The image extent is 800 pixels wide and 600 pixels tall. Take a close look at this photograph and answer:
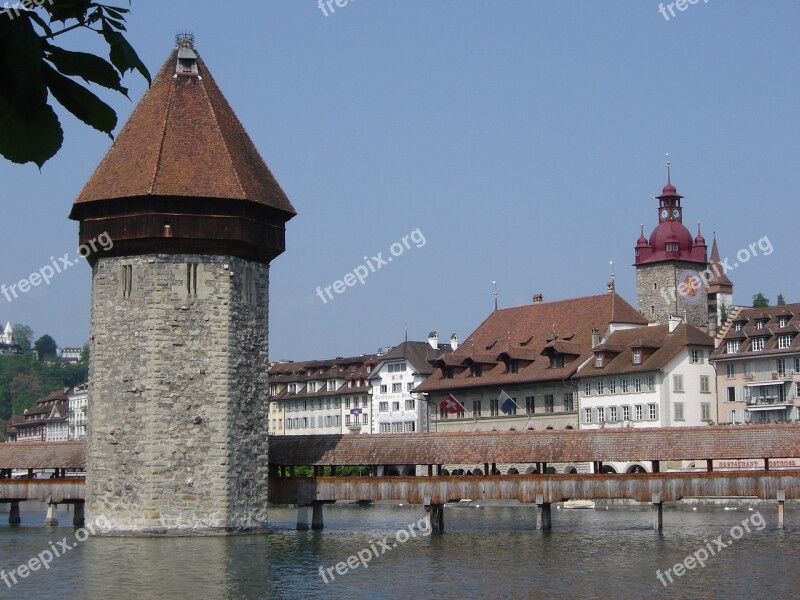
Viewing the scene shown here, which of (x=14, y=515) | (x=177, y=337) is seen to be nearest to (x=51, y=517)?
(x=14, y=515)

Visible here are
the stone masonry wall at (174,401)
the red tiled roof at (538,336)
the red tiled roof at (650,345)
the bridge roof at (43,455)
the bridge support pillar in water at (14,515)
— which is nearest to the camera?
the stone masonry wall at (174,401)

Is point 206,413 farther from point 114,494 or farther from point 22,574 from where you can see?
point 22,574

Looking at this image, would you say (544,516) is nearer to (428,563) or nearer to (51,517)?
(428,563)

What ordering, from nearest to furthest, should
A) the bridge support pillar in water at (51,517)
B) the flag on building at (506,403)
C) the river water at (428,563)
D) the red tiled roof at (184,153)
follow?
the river water at (428,563)
the red tiled roof at (184,153)
the bridge support pillar in water at (51,517)
the flag on building at (506,403)

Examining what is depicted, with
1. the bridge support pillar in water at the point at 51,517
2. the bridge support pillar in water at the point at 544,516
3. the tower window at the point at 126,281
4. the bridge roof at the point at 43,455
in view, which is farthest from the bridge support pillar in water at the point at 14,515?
the bridge support pillar in water at the point at 544,516

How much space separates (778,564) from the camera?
23.8m

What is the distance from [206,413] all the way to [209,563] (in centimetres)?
595

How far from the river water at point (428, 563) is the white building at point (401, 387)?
31799mm

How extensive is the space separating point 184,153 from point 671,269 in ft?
180

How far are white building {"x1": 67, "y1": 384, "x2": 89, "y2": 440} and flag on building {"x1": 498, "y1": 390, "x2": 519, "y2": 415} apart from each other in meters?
54.8

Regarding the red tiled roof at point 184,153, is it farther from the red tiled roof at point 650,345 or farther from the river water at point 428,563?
the red tiled roof at point 650,345

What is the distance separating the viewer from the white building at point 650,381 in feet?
173

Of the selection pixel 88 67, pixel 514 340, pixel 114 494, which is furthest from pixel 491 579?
pixel 514 340

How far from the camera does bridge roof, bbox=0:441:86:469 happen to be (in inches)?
1518
